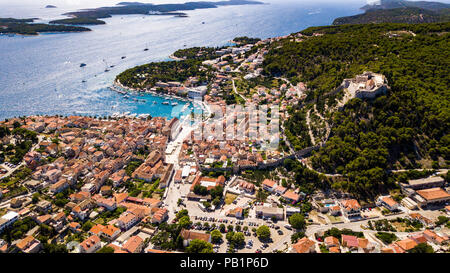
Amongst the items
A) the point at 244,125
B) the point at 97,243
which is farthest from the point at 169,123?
the point at 97,243

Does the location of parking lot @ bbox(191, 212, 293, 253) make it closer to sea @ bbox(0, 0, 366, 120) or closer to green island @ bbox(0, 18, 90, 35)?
sea @ bbox(0, 0, 366, 120)

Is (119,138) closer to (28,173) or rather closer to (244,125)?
(28,173)

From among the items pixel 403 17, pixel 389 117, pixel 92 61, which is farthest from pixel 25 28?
pixel 403 17

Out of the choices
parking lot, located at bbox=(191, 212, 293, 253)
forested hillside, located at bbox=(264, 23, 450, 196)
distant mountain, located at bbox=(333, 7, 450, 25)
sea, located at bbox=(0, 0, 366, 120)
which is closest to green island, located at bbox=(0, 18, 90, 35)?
sea, located at bbox=(0, 0, 366, 120)

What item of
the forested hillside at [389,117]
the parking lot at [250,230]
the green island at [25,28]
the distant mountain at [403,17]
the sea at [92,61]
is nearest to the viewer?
the parking lot at [250,230]

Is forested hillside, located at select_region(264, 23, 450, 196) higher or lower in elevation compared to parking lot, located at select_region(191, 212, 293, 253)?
higher

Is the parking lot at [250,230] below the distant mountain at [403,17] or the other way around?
below

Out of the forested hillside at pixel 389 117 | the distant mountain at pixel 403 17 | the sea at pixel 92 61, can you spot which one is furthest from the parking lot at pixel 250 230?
the distant mountain at pixel 403 17

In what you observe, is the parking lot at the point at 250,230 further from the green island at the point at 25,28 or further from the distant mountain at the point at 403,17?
the green island at the point at 25,28

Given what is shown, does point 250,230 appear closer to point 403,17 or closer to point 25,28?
point 403,17

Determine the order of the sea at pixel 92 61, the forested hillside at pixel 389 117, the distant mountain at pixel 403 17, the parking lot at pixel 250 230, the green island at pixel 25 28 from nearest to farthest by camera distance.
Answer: the parking lot at pixel 250 230 → the forested hillside at pixel 389 117 → the sea at pixel 92 61 → the distant mountain at pixel 403 17 → the green island at pixel 25 28
